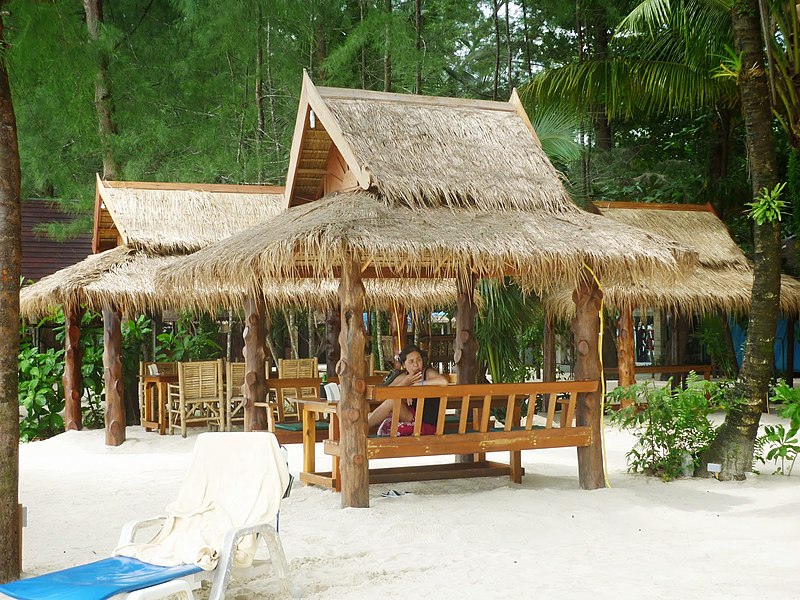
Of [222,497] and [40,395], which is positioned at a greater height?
[40,395]

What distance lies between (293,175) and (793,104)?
4389 millimetres

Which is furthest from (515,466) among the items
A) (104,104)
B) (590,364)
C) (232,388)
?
(104,104)

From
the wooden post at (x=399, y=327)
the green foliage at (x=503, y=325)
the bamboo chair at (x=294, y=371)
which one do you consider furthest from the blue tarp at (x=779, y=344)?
the bamboo chair at (x=294, y=371)

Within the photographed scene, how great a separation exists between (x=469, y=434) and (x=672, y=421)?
81.6 inches

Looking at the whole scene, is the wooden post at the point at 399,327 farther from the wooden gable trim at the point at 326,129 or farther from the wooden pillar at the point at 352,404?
the wooden pillar at the point at 352,404

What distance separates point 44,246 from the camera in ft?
69.2

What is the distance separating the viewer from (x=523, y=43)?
844 inches

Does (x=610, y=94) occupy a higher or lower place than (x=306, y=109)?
higher

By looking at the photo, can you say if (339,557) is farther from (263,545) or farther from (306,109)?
(306,109)

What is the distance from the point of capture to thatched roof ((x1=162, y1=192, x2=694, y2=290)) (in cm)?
704

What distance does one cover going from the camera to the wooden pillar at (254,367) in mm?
9781

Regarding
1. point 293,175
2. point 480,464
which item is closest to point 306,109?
point 293,175

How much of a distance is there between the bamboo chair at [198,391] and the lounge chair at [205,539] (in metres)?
7.23

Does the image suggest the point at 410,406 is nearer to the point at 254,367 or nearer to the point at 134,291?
the point at 254,367
